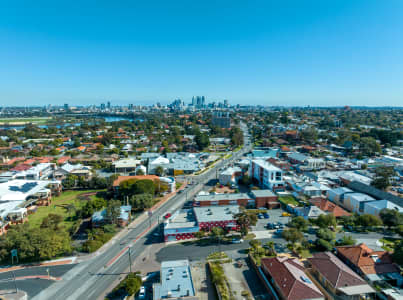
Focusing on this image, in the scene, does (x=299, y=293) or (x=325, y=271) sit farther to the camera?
(x=325, y=271)

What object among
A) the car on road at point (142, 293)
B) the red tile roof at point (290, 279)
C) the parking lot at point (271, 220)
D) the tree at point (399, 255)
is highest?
the tree at point (399, 255)

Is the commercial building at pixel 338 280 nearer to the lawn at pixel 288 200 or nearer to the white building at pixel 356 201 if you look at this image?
the lawn at pixel 288 200

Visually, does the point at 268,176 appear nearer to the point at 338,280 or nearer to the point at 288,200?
the point at 288,200

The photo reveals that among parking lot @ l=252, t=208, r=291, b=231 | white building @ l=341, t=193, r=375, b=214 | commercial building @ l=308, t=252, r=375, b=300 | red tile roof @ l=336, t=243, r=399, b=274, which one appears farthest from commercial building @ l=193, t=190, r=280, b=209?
commercial building @ l=308, t=252, r=375, b=300

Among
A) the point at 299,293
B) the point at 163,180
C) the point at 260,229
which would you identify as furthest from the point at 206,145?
the point at 299,293

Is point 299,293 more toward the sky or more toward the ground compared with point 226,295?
more toward the sky

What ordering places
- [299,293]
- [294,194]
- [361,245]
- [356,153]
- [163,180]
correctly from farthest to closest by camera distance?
[356,153], [163,180], [294,194], [361,245], [299,293]

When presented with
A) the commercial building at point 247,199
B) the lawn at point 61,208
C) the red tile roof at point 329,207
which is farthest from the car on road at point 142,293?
the red tile roof at point 329,207

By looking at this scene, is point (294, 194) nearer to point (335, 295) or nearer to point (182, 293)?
point (335, 295)
